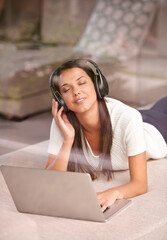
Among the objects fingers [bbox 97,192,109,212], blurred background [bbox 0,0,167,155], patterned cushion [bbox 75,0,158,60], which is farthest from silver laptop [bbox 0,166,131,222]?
patterned cushion [bbox 75,0,158,60]

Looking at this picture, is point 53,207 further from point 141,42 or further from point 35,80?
point 141,42

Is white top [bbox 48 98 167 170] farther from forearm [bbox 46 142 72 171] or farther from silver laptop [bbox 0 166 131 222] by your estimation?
silver laptop [bbox 0 166 131 222]

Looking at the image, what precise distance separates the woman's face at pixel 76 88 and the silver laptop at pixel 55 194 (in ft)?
0.54

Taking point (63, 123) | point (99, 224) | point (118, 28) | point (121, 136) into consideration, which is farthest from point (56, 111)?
point (118, 28)

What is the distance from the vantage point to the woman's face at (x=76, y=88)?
2.62ft

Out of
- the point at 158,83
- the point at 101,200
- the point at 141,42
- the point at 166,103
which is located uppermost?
the point at 101,200

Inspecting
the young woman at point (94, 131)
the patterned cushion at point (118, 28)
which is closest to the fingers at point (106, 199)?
the young woman at point (94, 131)

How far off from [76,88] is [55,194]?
0.66ft

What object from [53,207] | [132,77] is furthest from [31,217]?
Result: [132,77]

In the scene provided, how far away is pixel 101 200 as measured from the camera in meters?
0.76

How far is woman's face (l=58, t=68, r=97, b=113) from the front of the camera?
0.80m

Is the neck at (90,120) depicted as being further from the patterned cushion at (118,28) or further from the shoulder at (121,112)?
the patterned cushion at (118,28)

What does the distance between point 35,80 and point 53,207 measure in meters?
1.43

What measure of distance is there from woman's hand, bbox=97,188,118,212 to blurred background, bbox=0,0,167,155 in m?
0.95
